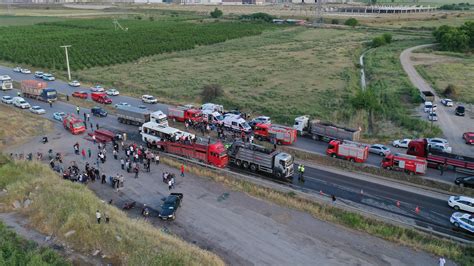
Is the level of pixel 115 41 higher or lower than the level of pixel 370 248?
higher

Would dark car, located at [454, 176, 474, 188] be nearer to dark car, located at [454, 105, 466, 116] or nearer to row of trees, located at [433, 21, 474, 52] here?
dark car, located at [454, 105, 466, 116]

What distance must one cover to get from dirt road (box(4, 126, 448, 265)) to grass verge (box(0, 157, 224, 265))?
2.18m

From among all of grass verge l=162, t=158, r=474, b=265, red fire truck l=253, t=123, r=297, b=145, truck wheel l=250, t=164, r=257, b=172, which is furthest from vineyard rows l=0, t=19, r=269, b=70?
grass verge l=162, t=158, r=474, b=265

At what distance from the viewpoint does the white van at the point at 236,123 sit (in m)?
50.0

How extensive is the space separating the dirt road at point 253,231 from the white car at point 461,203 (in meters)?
7.59

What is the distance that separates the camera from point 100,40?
126m

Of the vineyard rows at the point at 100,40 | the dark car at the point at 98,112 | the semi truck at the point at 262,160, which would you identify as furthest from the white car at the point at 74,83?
the semi truck at the point at 262,160

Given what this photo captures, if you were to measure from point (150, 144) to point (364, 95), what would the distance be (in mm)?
28598

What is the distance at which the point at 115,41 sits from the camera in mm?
124062

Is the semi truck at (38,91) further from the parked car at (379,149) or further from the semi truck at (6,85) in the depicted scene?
the parked car at (379,149)

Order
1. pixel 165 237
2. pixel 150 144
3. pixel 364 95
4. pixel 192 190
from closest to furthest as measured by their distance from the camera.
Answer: pixel 165 237 < pixel 192 190 < pixel 150 144 < pixel 364 95

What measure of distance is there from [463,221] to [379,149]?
1463cm

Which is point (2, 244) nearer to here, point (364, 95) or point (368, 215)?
point (368, 215)

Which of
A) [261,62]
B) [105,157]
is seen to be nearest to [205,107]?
[105,157]
